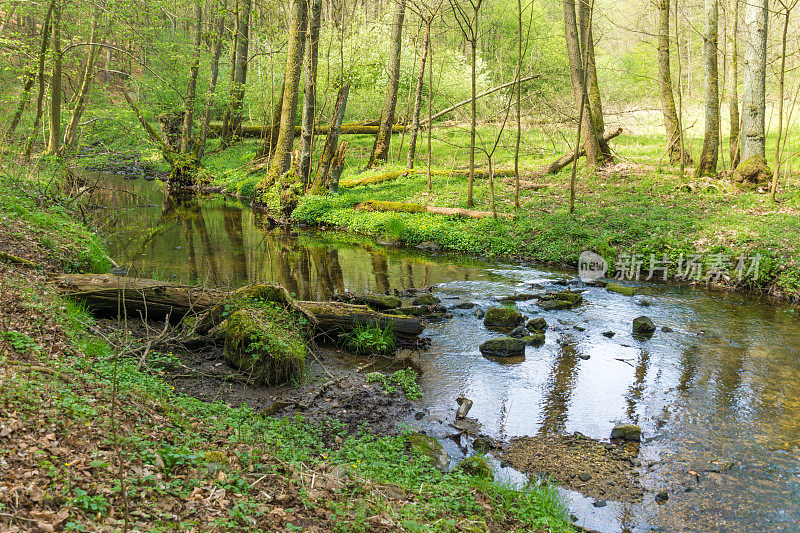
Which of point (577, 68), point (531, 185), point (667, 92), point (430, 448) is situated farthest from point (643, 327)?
point (667, 92)

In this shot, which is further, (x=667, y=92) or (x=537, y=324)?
(x=667, y=92)

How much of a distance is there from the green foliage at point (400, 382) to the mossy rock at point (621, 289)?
20.1ft

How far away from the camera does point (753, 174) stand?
47.4 feet

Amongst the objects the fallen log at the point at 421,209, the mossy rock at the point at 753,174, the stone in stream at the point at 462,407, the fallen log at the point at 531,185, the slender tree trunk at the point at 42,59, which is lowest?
the stone in stream at the point at 462,407

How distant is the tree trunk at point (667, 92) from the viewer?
699 inches

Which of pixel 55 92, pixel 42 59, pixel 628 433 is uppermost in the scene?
pixel 42 59

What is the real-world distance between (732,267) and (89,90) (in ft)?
53.6

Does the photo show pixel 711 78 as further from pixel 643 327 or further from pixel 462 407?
pixel 462 407

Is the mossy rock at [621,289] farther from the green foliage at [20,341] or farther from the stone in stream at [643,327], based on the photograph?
the green foliage at [20,341]

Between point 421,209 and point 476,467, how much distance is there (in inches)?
492

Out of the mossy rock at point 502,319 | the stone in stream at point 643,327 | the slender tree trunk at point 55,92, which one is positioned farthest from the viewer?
the slender tree trunk at point 55,92

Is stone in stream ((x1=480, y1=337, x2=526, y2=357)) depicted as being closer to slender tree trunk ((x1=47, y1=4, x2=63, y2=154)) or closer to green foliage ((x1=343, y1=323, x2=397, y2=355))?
green foliage ((x1=343, y1=323, x2=397, y2=355))

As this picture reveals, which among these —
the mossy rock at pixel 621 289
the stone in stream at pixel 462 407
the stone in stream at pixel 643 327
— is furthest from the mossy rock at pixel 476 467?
the mossy rock at pixel 621 289

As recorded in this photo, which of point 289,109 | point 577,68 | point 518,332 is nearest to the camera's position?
point 518,332
